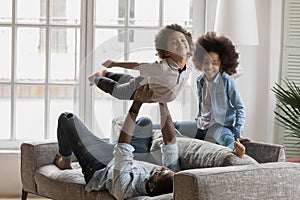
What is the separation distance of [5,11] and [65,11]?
488 millimetres

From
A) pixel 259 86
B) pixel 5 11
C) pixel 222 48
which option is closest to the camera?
pixel 222 48

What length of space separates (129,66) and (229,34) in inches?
49.3

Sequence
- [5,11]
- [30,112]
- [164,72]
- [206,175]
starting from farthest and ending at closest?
[30,112] < [5,11] < [164,72] < [206,175]

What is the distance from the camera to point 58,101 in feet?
18.6

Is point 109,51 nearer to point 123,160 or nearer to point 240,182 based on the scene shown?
point 123,160

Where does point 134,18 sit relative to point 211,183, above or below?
above

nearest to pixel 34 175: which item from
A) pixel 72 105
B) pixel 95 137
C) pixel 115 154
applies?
pixel 95 137

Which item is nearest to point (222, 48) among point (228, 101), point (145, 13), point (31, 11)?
point (228, 101)

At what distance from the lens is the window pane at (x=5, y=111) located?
221 inches

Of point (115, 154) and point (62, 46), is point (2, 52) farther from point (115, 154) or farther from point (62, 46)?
point (115, 154)

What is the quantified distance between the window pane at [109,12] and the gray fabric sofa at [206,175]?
1.38m

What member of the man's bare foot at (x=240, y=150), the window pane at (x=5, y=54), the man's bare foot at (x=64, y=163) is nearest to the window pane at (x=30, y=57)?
the window pane at (x=5, y=54)

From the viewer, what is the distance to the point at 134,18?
5562 millimetres

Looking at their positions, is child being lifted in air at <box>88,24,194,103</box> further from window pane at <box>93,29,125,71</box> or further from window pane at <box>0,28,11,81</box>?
window pane at <box>0,28,11,81</box>
